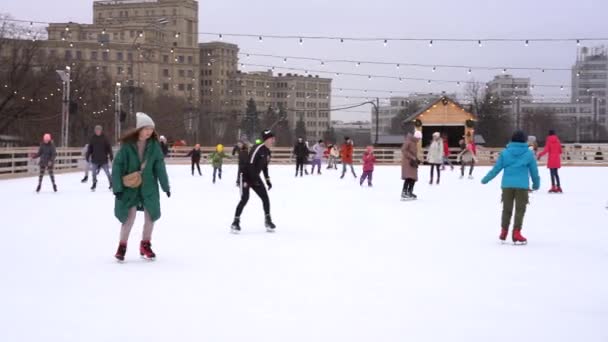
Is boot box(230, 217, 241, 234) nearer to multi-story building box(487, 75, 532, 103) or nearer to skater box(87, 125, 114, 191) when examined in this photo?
skater box(87, 125, 114, 191)

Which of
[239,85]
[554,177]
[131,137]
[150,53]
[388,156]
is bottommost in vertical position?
[554,177]

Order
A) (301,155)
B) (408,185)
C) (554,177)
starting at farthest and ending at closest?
(301,155) < (554,177) < (408,185)

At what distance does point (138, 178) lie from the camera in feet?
24.8

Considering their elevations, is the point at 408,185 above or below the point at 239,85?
below

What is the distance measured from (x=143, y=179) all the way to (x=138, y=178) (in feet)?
0.31

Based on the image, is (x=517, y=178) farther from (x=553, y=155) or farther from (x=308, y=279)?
(x=553, y=155)

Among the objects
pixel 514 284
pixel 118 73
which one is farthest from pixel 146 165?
pixel 118 73

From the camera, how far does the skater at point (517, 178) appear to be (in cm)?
918

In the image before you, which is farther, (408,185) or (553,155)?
(553,155)

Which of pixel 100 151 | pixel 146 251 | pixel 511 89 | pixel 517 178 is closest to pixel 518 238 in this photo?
pixel 517 178

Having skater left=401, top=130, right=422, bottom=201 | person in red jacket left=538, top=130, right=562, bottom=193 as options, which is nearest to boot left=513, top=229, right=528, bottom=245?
skater left=401, top=130, right=422, bottom=201

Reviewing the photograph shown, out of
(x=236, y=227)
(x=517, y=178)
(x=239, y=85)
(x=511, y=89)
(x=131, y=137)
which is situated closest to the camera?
(x=131, y=137)

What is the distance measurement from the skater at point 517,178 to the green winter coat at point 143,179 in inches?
159

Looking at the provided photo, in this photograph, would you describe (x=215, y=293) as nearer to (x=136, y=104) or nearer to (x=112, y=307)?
(x=112, y=307)
